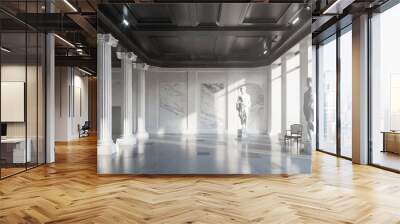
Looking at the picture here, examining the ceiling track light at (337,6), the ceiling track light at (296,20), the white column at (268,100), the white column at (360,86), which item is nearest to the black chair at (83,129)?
the white column at (268,100)

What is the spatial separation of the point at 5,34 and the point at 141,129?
3046 millimetres

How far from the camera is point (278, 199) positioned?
4.18 m

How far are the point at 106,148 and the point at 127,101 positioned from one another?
935mm

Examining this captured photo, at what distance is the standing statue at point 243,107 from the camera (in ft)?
19.9

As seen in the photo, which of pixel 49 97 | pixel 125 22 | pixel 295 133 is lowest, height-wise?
pixel 295 133

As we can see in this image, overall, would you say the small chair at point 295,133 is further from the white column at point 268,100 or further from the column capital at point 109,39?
the column capital at point 109,39

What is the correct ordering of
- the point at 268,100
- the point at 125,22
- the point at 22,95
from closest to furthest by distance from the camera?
the point at 125,22 → the point at 268,100 → the point at 22,95

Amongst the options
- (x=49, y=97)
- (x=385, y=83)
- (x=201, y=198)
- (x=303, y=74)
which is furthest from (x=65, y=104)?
(x=385, y=83)

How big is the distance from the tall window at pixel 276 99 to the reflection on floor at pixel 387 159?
240 cm

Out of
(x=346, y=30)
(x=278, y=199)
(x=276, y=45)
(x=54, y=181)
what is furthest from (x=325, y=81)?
(x=54, y=181)

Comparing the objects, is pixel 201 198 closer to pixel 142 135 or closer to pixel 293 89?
pixel 142 135

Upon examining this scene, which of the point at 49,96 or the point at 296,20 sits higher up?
the point at 296,20

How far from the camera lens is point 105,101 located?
19.7 ft

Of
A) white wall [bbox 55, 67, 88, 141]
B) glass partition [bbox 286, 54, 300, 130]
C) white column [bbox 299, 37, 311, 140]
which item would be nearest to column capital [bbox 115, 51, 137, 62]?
glass partition [bbox 286, 54, 300, 130]
